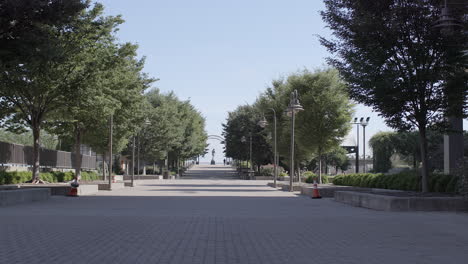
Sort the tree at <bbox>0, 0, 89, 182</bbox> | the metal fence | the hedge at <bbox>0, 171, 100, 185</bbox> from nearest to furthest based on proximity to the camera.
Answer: the tree at <bbox>0, 0, 89, 182</bbox> → the hedge at <bbox>0, 171, 100, 185</bbox> → the metal fence

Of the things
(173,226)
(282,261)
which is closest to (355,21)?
(173,226)

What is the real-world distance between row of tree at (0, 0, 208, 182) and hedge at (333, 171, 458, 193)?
625 inches

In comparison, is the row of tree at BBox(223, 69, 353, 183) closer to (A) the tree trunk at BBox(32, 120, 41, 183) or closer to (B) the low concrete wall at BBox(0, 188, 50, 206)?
Result: (A) the tree trunk at BBox(32, 120, 41, 183)

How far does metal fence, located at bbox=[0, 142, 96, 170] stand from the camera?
3906 centimetres

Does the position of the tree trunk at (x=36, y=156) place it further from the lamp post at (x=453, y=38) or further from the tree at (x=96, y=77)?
the lamp post at (x=453, y=38)

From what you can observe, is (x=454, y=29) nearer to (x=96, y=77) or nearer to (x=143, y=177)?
(x=96, y=77)

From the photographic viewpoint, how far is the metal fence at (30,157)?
3906 cm

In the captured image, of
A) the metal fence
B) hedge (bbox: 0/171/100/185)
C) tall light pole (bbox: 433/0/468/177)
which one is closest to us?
tall light pole (bbox: 433/0/468/177)

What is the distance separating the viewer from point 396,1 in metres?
21.1

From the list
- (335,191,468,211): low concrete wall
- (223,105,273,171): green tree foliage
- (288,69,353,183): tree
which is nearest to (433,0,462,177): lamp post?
(335,191,468,211): low concrete wall

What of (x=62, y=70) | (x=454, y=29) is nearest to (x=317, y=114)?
(x=62, y=70)

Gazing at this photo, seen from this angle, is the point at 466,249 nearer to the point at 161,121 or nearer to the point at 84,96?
the point at 84,96

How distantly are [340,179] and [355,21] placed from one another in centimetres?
2407

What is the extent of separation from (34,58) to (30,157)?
20.8 m
